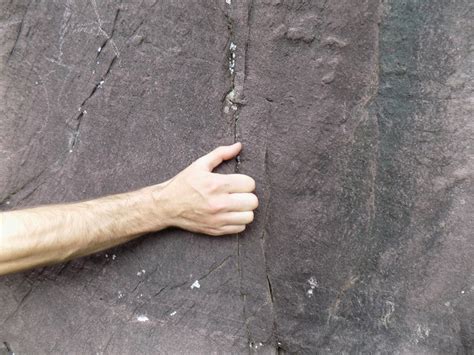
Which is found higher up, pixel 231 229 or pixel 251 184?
pixel 251 184

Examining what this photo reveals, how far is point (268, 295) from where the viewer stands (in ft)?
5.42

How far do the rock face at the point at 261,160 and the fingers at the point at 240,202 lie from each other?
0.07 metres

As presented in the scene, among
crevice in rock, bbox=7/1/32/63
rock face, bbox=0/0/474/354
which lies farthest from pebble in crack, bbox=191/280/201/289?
crevice in rock, bbox=7/1/32/63

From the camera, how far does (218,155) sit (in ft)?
5.07

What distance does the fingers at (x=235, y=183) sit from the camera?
1507 mm

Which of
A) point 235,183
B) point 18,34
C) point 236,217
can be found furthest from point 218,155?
point 18,34

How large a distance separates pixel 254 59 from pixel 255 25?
11 centimetres

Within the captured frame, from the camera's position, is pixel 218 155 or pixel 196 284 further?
pixel 196 284

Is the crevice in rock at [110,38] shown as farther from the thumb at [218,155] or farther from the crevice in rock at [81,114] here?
the thumb at [218,155]

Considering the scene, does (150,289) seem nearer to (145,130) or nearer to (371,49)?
(145,130)

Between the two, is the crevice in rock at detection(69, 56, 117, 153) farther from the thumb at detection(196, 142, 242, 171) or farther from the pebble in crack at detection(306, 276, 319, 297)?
the pebble in crack at detection(306, 276, 319, 297)

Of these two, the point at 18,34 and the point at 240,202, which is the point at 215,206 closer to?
the point at 240,202

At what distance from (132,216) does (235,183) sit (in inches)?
14.7

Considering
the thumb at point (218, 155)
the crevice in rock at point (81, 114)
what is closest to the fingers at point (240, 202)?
the thumb at point (218, 155)
